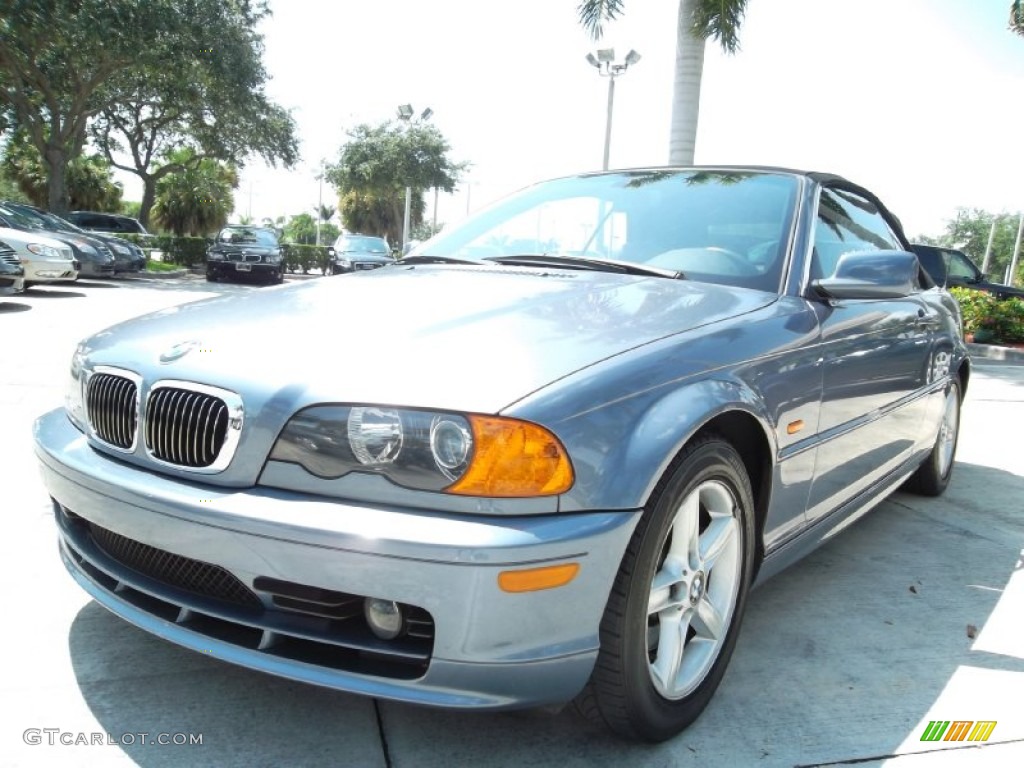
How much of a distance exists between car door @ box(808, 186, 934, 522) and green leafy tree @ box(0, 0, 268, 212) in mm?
17068

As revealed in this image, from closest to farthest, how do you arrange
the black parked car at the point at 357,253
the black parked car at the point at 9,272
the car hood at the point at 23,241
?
the black parked car at the point at 9,272 < the car hood at the point at 23,241 < the black parked car at the point at 357,253

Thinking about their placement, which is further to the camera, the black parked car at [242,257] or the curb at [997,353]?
the black parked car at [242,257]

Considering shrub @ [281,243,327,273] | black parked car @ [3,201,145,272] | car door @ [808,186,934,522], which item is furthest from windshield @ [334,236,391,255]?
car door @ [808,186,934,522]

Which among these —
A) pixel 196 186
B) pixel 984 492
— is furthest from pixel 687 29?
pixel 196 186

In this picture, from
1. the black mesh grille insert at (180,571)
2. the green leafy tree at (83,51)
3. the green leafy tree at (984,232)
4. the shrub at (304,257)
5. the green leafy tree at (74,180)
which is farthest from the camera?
the green leafy tree at (984,232)

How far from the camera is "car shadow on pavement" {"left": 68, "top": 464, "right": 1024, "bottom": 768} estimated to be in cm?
191

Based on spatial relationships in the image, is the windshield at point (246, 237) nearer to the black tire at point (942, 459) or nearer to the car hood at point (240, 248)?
the car hood at point (240, 248)

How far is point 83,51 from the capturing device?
17031 millimetres

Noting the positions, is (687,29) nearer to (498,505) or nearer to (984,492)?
(984,492)

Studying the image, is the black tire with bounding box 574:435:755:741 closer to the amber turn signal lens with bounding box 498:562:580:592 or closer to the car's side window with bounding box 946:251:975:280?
the amber turn signal lens with bounding box 498:562:580:592

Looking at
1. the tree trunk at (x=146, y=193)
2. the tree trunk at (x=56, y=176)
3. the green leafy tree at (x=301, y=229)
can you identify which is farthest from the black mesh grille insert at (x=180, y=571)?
the green leafy tree at (x=301, y=229)

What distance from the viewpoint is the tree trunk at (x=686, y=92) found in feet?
33.1

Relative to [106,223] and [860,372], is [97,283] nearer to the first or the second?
[106,223]

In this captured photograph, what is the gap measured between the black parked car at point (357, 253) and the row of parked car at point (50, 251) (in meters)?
4.89
